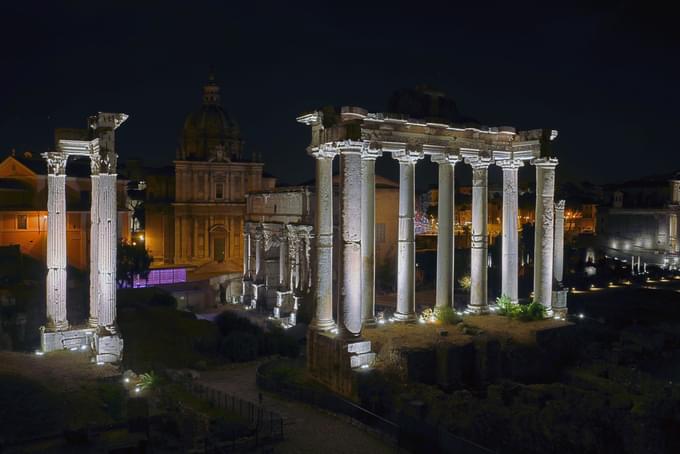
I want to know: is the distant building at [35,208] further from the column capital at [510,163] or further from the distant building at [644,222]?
the distant building at [644,222]

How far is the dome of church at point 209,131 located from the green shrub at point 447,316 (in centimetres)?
3358

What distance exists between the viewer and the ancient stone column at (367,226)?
20.0 m

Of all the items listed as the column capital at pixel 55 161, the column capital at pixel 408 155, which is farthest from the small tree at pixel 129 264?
the column capital at pixel 408 155

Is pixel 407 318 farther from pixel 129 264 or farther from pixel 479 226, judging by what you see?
pixel 129 264

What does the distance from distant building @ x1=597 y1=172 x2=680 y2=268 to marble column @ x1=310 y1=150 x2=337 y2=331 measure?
46922 millimetres

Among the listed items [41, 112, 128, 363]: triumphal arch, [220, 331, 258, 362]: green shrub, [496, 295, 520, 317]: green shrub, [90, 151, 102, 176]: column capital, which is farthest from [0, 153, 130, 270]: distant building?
[496, 295, 520, 317]: green shrub

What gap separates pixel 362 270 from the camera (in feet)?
66.2

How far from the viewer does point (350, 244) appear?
18.2 metres

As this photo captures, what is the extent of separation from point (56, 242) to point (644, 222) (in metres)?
58.6

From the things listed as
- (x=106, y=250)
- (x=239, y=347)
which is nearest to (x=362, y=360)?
(x=106, y=250)

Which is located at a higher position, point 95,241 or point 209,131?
point 209,131

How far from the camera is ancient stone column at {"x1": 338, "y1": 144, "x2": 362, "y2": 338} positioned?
18109 mm

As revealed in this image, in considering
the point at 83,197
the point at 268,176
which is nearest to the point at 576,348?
the point at 83,197

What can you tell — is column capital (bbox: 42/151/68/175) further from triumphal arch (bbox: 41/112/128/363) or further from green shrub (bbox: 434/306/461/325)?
green shrub (bbox: 434/306/461/325)
